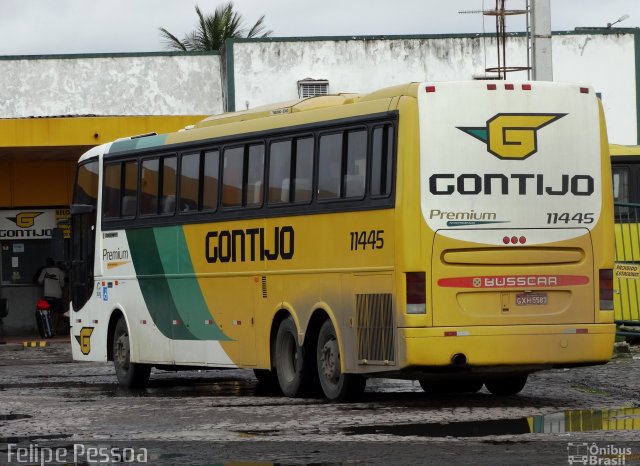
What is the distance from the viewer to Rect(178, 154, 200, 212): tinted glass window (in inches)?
724

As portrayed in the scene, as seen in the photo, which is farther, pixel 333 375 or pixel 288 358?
pixel 288 358

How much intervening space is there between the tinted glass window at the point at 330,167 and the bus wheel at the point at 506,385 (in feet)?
9.11

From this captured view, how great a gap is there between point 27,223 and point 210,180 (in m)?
19.1

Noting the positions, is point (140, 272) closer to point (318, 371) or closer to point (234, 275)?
point (234, 275)

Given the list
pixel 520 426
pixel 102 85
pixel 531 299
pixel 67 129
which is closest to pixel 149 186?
pixel 531 299

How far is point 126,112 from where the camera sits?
131 feet

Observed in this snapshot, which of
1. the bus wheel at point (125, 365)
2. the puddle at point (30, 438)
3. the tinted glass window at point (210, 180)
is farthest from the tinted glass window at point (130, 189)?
the puddle at point (30, 438)

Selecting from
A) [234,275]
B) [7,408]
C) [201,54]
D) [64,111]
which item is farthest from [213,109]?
[7,408]

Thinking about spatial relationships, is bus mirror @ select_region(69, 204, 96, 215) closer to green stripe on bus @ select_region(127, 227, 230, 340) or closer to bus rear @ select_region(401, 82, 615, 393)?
green stripe on bus @ select_region(127, 227, 230, 340)

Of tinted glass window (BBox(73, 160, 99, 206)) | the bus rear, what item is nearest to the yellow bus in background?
the bus rear

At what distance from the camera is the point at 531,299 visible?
1460cm

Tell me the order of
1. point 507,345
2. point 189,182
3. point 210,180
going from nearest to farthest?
point 507,345 → point 210,180 → point 189,182

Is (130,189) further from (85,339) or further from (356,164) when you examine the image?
(356,164)

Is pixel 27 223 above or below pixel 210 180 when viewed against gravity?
above
